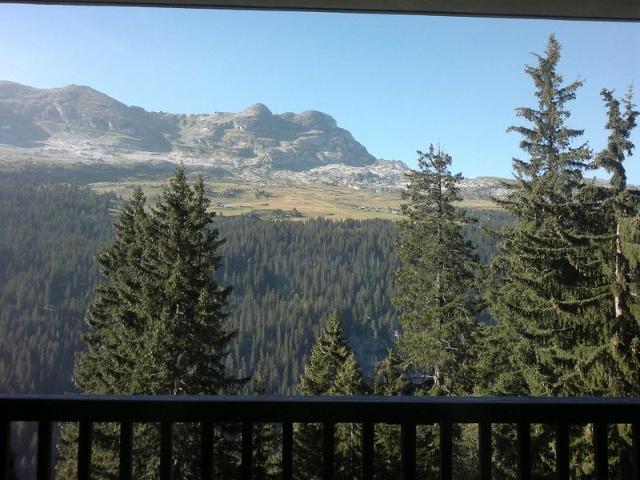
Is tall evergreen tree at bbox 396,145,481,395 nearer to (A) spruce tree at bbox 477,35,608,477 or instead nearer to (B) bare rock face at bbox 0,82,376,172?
(A) spruce tree at bbox 477,35,608,477

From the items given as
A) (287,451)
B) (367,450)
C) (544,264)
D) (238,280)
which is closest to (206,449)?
(287,451)

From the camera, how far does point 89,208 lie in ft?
9.54

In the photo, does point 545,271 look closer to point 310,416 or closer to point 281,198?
point 281,198

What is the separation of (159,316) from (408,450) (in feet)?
9.59

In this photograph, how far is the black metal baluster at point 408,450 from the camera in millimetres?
1391

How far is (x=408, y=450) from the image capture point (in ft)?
4.60

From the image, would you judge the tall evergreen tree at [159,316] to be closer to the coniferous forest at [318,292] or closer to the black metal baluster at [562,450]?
the coniferous forest at [318,292]

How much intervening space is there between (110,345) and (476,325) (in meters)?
3.00

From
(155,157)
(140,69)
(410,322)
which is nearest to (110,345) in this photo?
(155,157)

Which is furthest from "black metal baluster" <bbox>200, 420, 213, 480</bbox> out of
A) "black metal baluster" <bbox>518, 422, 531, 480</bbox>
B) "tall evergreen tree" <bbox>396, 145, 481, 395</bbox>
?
"tall evergreen tree" <bbox>396, 145, 481, 395</bbox>

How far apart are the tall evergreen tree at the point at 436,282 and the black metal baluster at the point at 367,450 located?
75.5 inches

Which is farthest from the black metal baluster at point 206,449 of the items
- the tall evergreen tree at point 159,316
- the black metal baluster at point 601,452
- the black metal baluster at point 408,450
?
the tall evergreen tree at point 159,316

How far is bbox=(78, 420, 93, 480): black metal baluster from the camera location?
1376 mm

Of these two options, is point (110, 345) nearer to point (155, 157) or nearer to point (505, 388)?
point (155, 157)
